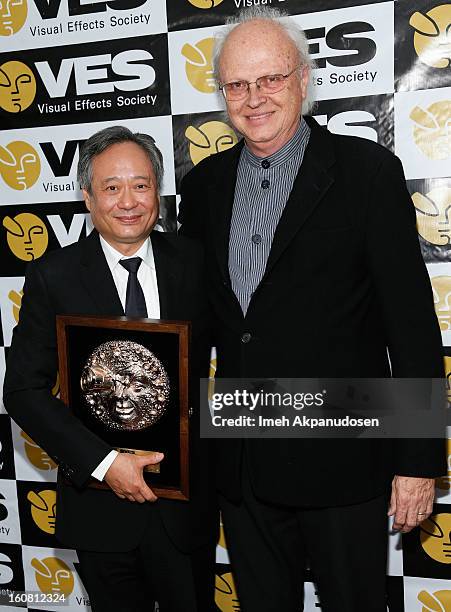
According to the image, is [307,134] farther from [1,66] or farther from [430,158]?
[1,66]

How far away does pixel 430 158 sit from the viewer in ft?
5.42

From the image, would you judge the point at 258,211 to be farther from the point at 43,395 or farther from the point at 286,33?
the point at 43,395

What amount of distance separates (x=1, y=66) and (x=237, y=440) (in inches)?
→ 56.4

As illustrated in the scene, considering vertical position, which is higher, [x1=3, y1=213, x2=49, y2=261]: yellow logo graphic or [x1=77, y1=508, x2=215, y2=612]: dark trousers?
[x1=3, y1=213, x2=49, y2=261]: yellow logo graphic

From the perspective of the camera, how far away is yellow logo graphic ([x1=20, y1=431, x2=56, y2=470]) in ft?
6.86

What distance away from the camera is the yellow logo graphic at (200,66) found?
5.87 ft

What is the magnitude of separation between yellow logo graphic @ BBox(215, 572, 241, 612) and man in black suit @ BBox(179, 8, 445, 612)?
682 millimetres

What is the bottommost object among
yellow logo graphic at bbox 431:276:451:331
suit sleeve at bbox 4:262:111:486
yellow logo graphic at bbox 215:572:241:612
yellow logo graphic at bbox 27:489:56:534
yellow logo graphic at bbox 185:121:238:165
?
yellow logo graphic at bbox 215:572:241:612

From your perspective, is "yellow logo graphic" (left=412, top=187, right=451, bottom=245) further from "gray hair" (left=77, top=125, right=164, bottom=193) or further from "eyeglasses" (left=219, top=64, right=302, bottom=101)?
"gray hair" (left=77, top=125, right=164, bottom=193)

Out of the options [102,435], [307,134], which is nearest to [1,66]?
[307,134]

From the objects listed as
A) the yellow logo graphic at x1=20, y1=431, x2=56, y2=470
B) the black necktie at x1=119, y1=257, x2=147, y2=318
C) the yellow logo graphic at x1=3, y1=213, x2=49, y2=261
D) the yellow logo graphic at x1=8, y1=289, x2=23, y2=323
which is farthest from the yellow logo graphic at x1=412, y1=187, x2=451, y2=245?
the yellow logo graphic at x1=20, y1=431, x2=56, y2=470

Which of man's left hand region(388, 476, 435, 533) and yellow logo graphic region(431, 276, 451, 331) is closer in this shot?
man's left hand region(388, 476, 435, 533)

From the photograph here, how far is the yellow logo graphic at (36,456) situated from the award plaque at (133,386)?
89 centimetres

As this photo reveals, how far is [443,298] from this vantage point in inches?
66.7
